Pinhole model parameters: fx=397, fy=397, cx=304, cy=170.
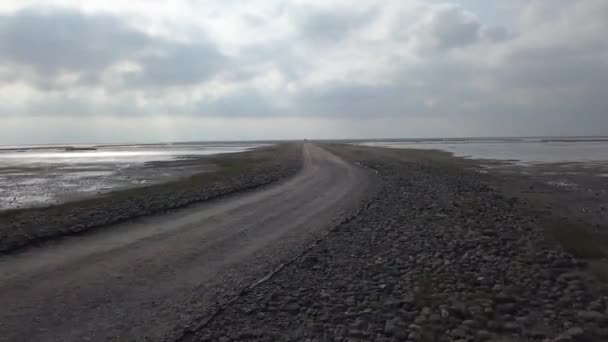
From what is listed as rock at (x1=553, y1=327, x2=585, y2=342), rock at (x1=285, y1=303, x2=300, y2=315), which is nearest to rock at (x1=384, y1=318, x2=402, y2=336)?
rock at (x1=285, y1=303, x2=300, y2=315)

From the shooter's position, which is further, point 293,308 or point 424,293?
point 424,293

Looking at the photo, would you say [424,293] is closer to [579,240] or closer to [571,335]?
[571,335]

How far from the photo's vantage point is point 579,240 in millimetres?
13008

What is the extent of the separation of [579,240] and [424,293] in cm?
796

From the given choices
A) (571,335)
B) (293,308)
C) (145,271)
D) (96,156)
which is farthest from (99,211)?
(96,156)

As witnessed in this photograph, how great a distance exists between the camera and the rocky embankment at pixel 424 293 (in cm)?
689

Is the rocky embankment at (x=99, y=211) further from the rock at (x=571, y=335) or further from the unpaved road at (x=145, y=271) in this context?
the rock at (x=571, y=335)

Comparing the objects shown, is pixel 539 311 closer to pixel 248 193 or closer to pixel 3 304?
pixel 3 304

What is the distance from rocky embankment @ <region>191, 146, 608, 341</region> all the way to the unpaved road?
0.98 meters

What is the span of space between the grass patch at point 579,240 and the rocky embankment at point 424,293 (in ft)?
1.62

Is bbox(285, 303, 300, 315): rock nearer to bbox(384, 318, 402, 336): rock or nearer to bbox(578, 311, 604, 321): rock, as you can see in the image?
bbox(384, 318, 402, 336): rock

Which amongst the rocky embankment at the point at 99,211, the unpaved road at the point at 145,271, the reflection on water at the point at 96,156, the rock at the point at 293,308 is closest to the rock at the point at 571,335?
the rock at the point at 293,308

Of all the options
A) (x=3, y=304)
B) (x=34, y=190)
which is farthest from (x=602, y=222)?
(x=34, y=190)

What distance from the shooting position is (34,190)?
2878cm
